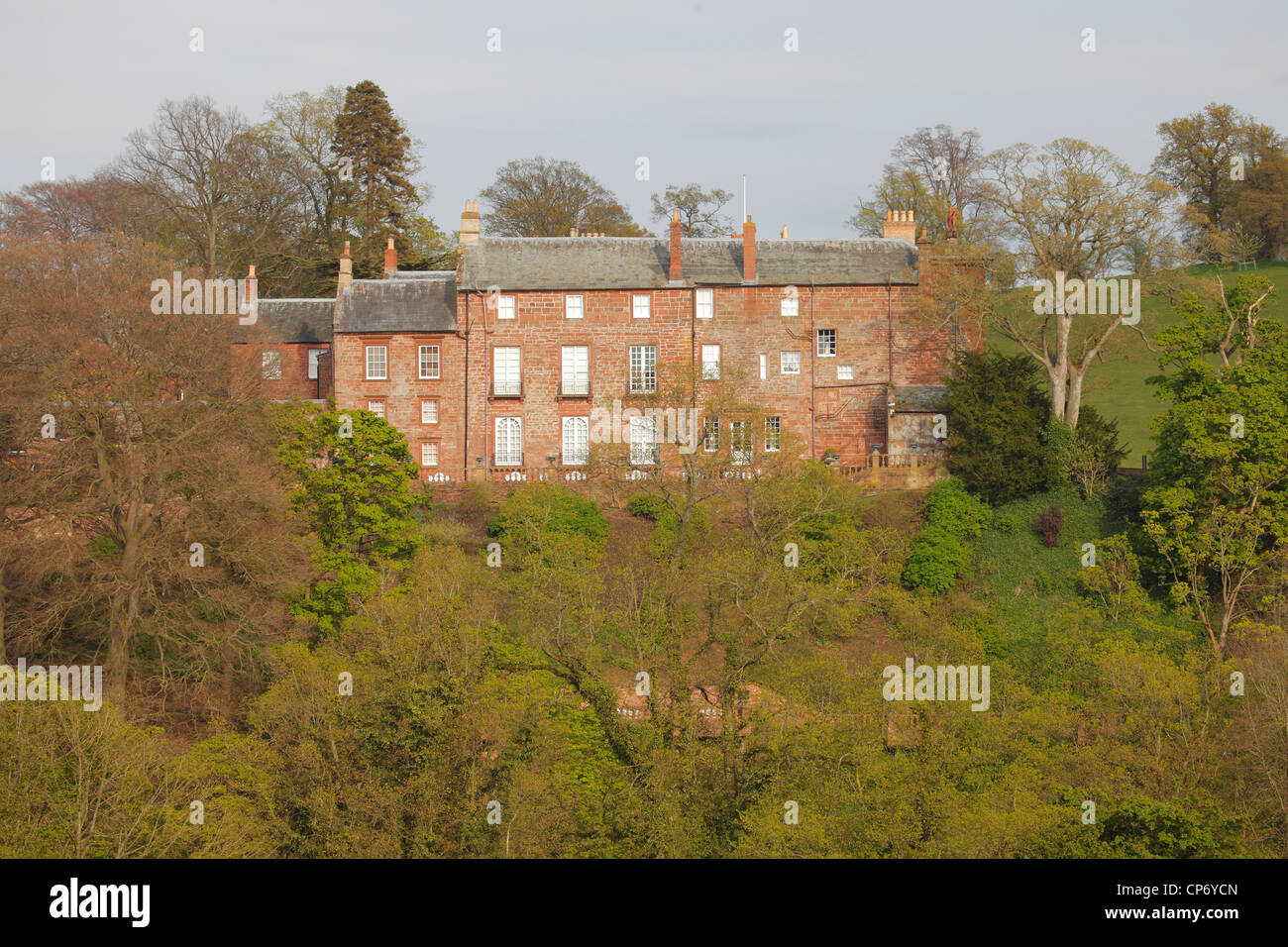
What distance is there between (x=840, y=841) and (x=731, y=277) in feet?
84.7

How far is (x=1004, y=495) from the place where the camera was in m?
41.0

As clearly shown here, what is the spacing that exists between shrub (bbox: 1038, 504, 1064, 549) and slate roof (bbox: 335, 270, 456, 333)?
21.1 metres

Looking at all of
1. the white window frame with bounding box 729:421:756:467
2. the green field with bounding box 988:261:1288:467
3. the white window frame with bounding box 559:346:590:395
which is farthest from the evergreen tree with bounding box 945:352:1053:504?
the white window frame with bounding box 559:346:590:395

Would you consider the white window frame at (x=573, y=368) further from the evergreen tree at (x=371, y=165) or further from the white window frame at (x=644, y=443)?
the evergreen tree at (x=371, y=165)

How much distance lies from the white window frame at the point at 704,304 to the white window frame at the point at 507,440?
7463 millimetres

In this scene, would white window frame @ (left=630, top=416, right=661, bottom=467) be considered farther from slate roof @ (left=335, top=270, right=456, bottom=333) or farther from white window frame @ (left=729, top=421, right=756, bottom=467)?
slate roof @ (left=335, top=270, right=456, bottom=333)

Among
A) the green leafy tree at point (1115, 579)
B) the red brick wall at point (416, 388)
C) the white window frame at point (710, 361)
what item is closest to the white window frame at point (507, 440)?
the red brick wall at point (416, 388)

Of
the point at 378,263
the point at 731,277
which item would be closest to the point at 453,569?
the point at 731,277

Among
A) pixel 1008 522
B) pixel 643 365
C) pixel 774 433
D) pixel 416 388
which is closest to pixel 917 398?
pixel 774 433

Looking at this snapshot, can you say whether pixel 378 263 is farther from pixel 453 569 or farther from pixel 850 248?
pixel 453 569

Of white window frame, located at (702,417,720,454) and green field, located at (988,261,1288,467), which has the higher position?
green field, located at (988,261,1288,467)

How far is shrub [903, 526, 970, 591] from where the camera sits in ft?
127

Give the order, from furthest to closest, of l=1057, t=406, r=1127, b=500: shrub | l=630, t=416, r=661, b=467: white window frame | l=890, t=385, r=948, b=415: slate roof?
1. l=890, t=385, r=948, b=415: slate roof
2. l=630, t=416, r=661, b=467: white window frame
3. l=1057, t=406, r=1127, b=500: shrub

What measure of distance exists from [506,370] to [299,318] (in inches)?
356
